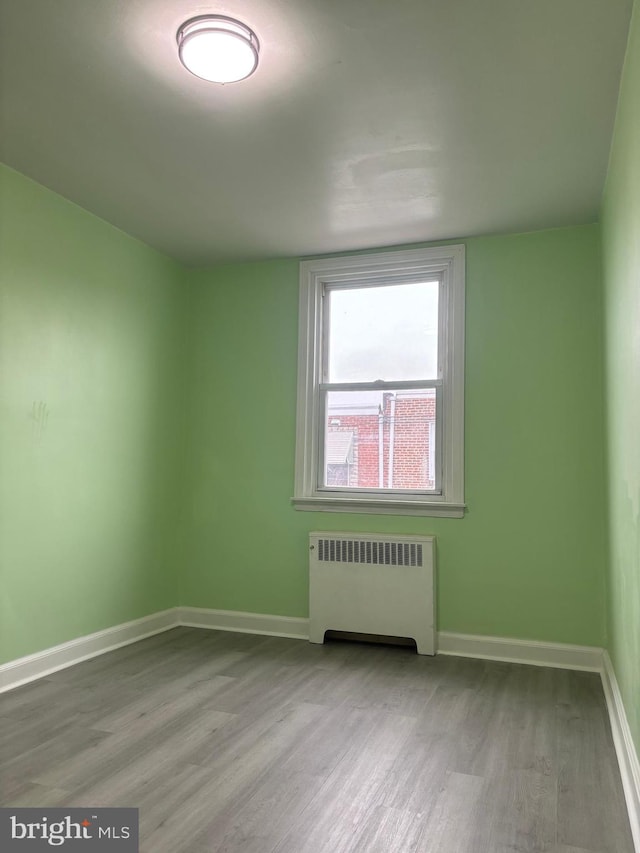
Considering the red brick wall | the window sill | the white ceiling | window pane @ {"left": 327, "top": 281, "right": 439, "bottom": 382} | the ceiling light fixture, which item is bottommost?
the window sill

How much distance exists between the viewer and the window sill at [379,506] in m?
3.94

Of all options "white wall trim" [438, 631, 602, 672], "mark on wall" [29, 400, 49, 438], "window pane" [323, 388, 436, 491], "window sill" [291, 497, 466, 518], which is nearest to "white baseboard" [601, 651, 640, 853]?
"white wall trim" [438, 631, 602, 672]

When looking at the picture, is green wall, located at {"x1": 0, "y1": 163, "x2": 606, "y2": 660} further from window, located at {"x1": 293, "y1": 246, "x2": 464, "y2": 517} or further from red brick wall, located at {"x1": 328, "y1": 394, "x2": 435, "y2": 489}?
red brick wall, located at {"x1": 328, "y1": 394, "x2": 435, "y2": 489}

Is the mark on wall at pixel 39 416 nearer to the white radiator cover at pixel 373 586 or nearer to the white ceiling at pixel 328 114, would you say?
the white ceiling at pixel 328 114

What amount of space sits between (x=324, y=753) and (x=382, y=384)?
2.39 meters

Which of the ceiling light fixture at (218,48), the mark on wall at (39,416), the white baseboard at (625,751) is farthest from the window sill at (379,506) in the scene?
the ceiling light fixture at (218,48)

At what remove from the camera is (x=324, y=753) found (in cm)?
248

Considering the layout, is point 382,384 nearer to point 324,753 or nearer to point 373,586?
point 373,586

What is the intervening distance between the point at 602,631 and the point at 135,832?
2739mm

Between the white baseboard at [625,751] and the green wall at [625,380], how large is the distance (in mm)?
78

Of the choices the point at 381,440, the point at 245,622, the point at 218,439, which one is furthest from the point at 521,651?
the point at 218,439

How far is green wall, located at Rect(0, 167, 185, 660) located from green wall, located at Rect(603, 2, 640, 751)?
284cm

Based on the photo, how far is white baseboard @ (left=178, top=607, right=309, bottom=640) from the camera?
4195 mm

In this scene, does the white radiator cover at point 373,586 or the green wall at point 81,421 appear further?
the white radiator cover at point 373,586
